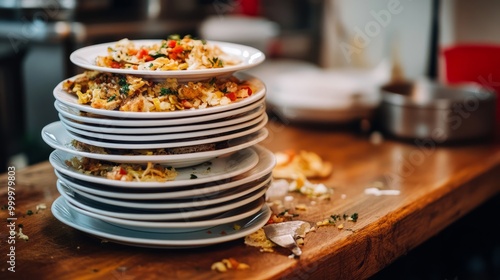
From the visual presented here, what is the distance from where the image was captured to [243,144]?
4.49 feet

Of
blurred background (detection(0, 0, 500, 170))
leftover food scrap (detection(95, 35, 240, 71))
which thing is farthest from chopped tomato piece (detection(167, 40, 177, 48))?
blurred background (detection(0, 0, 500, 170))

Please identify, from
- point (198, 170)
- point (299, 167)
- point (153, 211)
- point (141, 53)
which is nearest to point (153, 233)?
point (153, 211)

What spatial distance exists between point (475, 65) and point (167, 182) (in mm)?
1894

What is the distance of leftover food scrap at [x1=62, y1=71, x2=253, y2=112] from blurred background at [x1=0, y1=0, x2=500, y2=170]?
46.6 inches

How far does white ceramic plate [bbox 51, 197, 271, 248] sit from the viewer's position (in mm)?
1306

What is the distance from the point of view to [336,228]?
4.89 ft

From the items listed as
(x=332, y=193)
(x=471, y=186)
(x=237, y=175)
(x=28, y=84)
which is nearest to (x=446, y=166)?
(x=471, y=186)

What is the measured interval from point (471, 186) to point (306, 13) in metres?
3.30

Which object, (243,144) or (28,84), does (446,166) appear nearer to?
(243,144)

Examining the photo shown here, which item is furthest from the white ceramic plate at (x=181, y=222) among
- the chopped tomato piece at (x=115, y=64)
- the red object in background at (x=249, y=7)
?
the red object in background at (x=249, y=7)

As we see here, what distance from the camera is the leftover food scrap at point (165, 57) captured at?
1381 mm

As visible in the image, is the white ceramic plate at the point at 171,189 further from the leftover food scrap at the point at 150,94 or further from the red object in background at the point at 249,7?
the red object in background at the point at 249,7

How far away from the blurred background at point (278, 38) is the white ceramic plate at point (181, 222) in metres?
1.19

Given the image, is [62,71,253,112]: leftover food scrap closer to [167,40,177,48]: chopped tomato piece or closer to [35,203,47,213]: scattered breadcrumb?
[167,40,177,48]: chopped tomato piece
